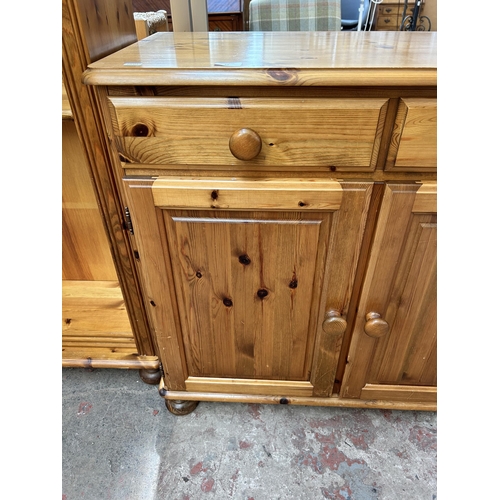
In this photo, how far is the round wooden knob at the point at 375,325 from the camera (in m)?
0.69

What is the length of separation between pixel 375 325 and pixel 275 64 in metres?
0.50

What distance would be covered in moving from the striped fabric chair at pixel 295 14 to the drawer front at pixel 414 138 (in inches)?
34.9

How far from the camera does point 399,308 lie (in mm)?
700

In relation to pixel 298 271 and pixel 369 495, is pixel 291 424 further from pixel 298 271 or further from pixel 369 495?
pixel 298 271

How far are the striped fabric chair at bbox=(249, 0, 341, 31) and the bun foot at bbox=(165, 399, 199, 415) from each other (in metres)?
1.22

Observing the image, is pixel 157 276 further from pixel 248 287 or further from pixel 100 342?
pixel 100 342

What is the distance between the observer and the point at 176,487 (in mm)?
780

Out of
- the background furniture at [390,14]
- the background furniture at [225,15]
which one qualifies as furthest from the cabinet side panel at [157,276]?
the background furniture at [390,14]

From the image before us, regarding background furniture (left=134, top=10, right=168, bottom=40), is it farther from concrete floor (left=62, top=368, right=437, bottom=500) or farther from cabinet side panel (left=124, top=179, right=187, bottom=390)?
concrete floor (left=62, top=368, right=437, bottom=500)

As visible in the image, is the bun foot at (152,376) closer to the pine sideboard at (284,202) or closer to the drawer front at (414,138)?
the pine sideboard at (284,202)

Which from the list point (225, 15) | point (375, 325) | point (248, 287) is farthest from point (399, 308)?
point (225, 15)

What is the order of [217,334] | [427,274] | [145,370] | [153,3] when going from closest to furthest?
[427,274] → [217,334] → [145,370] → [153,3]

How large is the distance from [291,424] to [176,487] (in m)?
0.31

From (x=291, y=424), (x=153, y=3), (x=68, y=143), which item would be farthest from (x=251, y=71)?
(x=153, y=3)
